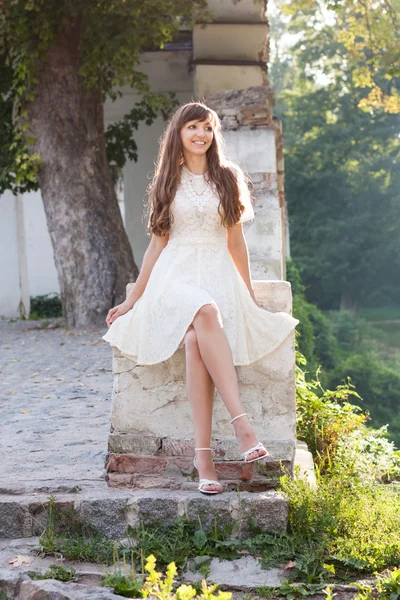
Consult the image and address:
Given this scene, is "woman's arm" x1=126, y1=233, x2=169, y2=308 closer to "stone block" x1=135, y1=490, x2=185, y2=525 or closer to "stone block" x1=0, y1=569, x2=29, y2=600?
"stone block" x1=135, y1=490, x2=185, y2=525

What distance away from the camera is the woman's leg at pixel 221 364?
12.3ft

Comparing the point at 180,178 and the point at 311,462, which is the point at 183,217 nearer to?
the point at 180,178

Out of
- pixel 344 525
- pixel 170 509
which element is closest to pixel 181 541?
pixel 170 509

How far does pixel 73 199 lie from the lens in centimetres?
1137

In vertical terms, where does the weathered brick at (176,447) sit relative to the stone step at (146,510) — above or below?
above

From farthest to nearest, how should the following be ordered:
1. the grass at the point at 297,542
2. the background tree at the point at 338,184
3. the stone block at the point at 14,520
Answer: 1. the background tree at the point at 338,184
2. the stone block at the point at 14,520
3. the grass at the point at 297,542

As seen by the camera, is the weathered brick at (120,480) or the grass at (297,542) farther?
the weathered brick at (120,480)

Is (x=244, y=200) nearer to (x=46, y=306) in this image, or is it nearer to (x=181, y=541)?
(x=181, y=541)

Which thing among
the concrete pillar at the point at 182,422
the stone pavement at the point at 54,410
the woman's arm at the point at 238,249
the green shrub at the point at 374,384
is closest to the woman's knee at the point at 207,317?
the concrete pillar at the point at 182,422

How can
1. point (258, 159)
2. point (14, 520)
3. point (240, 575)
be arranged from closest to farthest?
point (240, 575) → point (14, 520) → point (258, 159)

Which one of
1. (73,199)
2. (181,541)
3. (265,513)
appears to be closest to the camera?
(181,541)

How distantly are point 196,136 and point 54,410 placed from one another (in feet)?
9.26

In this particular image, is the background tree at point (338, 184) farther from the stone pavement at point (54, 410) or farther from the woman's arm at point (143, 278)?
the woman's arm at point (143, 278)

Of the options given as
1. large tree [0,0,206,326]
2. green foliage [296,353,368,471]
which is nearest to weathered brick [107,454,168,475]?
green foliage [296,353,368,471]
